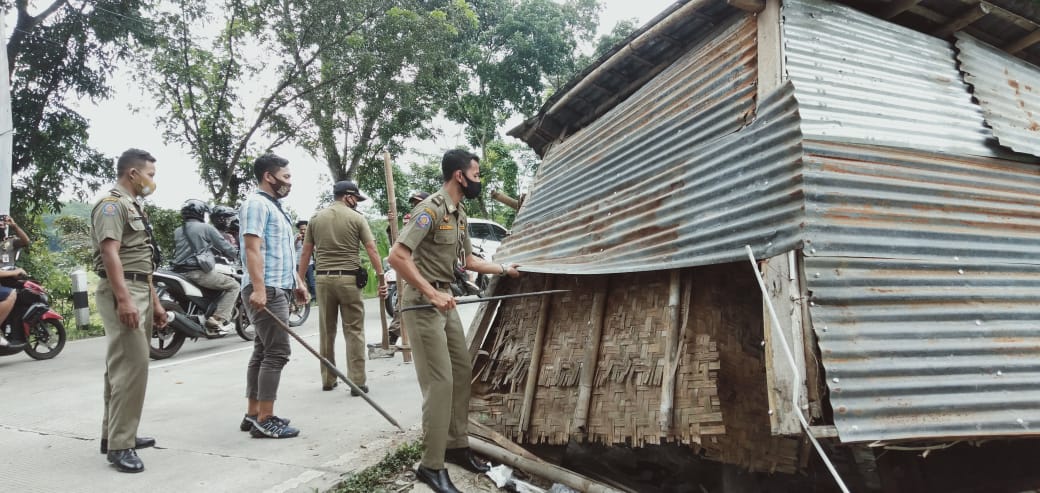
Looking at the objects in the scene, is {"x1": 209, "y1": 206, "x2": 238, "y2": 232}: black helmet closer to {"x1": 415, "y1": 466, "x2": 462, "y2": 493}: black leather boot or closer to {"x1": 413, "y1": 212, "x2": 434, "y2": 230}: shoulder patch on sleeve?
{"x1": 413, "y1": 212, "x2": 434, "y2": 230}: shoulder patch on sleeve

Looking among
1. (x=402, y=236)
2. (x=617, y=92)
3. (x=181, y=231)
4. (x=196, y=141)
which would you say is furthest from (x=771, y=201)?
(x=196, y=141)

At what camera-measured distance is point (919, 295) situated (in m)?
2.63

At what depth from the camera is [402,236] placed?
3.07 metres

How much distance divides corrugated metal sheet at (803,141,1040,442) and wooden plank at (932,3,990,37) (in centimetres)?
122

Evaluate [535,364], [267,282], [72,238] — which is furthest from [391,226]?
[72,238]

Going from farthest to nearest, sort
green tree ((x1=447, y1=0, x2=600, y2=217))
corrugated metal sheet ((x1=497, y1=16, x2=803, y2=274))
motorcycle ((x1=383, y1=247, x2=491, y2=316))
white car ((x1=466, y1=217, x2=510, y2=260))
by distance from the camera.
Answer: green tree ((x1=447, y1=0, x2=600, y2=217)) < white car ((x1=466, y1=217, x2=510, y2=260)) < motorcycle ((x1=383, y1=247, x2=491, y2=316)) < corrugated metal sheet ((x1=497, y1=16, x2=803, y2=274))

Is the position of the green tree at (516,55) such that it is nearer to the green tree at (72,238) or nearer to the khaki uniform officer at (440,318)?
the green tree at (72,238)

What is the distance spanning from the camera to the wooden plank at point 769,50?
311cm

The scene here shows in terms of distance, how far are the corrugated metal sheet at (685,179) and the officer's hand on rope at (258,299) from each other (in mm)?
1779

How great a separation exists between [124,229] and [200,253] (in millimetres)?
3982

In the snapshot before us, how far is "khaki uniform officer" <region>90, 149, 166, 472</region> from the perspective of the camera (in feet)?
10.4

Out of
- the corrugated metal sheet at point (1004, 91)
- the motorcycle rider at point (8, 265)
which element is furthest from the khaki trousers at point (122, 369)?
the corrugated metal sheet at point (1004, 91)

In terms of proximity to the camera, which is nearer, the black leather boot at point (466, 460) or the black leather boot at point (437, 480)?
the black leather boot at point (437, 480)

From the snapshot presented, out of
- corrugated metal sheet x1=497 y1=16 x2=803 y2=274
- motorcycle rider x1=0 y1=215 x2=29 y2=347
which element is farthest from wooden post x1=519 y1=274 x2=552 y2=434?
motorcycle rider x1=0 y1=215 x2=29 y2=347
